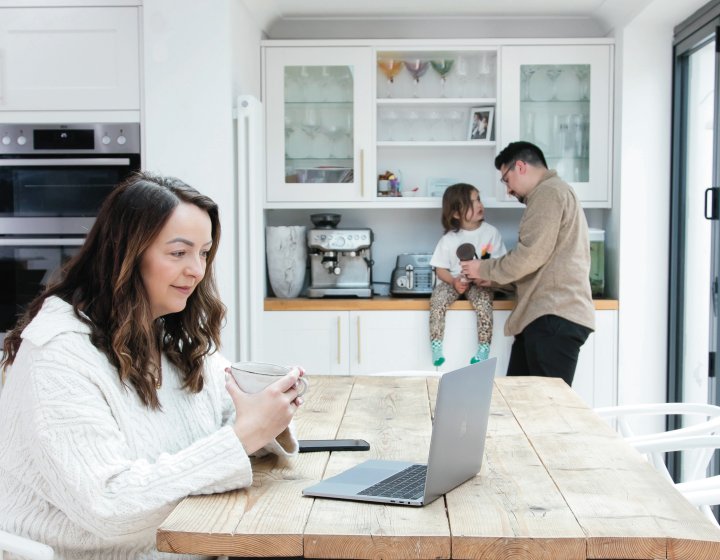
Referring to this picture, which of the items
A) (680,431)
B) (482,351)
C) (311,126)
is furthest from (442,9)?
(680,431)

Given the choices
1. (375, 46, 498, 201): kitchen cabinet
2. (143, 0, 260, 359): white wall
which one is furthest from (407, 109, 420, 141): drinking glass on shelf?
(143, 0, 260, 359): white wall

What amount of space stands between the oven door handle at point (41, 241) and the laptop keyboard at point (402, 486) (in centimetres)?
250

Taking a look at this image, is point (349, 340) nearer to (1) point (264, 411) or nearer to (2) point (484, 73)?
(2) point (484, 73)

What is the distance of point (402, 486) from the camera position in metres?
1.50

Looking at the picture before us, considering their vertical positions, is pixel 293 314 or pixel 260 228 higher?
pixel 260 228

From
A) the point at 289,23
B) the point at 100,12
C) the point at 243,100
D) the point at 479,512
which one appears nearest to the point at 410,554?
the point at 479,512

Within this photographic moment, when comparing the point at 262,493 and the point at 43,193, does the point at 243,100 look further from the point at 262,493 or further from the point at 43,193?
the point at 262,493

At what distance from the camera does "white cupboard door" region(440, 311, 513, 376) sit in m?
4.29

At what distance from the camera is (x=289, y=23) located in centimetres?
475

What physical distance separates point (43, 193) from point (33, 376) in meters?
2.49

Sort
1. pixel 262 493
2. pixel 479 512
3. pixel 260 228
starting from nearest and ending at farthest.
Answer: pixel 479 512 < pixel 262 493 < pixel 260 228

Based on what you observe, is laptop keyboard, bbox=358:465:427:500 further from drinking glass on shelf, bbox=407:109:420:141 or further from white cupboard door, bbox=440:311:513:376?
drinking glass on shelf, bbox=407:109:420:141

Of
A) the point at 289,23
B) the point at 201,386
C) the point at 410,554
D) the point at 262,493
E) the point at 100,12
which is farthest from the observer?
the point at 289,23

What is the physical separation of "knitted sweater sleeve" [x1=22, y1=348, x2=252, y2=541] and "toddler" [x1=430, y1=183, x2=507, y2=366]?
2.83 metres
